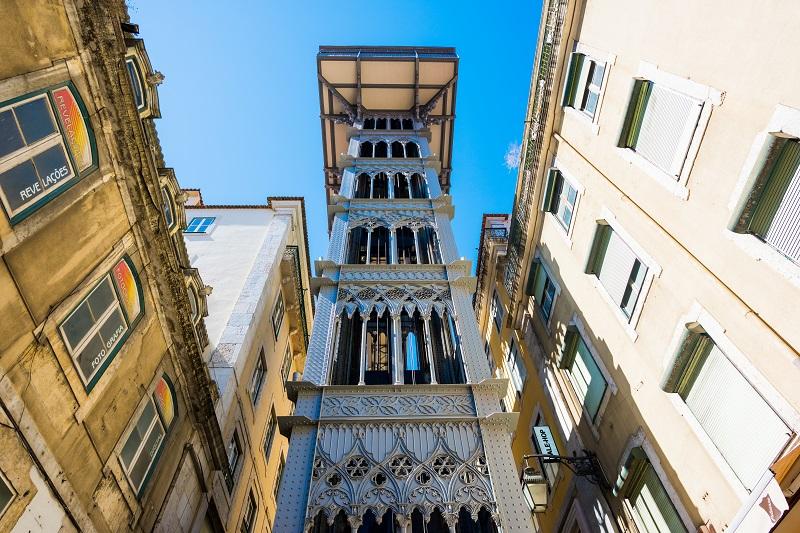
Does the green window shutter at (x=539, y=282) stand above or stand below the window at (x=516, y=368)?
above

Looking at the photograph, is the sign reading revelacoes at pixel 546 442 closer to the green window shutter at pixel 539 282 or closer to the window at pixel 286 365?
the green window shutter at pixel 539 282

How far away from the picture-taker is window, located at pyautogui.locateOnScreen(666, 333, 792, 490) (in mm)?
7465

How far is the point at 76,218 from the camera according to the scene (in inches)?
326

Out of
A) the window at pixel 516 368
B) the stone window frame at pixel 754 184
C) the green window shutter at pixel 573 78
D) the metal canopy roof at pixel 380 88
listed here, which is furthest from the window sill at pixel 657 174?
the metal canopy roof at pixel 380 88

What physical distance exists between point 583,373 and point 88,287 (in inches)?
499

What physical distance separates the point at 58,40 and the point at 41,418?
598cm

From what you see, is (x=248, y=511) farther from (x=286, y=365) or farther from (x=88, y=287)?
(x=88, y=287)

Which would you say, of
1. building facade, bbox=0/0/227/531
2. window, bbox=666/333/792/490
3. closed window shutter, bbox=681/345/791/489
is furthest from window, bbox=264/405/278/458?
closed window shutter, bbox=681/345/791/489

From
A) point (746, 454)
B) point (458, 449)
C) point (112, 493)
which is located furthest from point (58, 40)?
point (746, 454)

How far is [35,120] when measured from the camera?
286 inches

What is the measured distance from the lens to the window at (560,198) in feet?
51.9

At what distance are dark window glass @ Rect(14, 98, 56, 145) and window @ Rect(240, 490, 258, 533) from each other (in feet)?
51.1

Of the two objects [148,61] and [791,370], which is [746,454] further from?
[148,61]

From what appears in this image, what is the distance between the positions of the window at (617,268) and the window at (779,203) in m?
3.62
